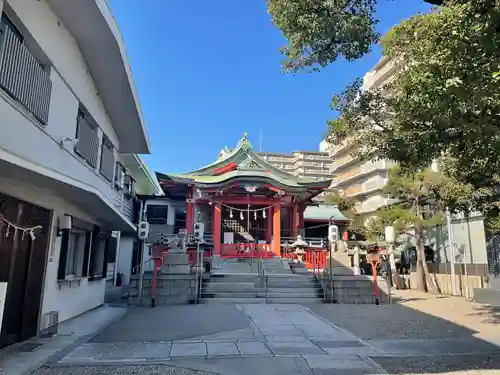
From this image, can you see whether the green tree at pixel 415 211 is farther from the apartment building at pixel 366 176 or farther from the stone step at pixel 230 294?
the apartment building at pixel 366 176

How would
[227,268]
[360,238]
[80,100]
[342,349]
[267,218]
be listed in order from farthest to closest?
[360,238]
[267,218]
[227,268]
[80,100]
[342,349]

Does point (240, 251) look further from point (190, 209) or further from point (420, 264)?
point (420, 264)

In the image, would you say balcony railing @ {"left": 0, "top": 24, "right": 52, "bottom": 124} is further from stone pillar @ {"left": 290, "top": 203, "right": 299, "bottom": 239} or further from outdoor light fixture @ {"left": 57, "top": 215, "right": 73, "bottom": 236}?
stone pillar @ {"left": 290, "top": 203, "right": 299, "bottom": 239}

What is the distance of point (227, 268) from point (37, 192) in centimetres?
1195

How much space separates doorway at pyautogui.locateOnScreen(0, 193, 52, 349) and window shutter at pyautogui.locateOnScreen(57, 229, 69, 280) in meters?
0.82

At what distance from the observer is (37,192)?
6.39m

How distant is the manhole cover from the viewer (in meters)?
5.68

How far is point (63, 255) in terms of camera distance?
7.89m

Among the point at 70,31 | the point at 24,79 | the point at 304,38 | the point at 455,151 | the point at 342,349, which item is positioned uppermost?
the point at 70,31

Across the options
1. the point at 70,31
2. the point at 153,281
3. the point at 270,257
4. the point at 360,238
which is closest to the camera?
→ the point at 70,31

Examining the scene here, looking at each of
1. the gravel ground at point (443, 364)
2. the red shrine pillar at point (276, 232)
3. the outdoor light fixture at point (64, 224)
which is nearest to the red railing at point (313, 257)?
the red shrine pillar at point (276, 232)

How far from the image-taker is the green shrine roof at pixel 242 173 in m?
19.9

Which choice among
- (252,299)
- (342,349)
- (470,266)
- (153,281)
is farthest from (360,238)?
(342,349)

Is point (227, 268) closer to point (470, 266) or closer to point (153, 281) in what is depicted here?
point (153, 281)
